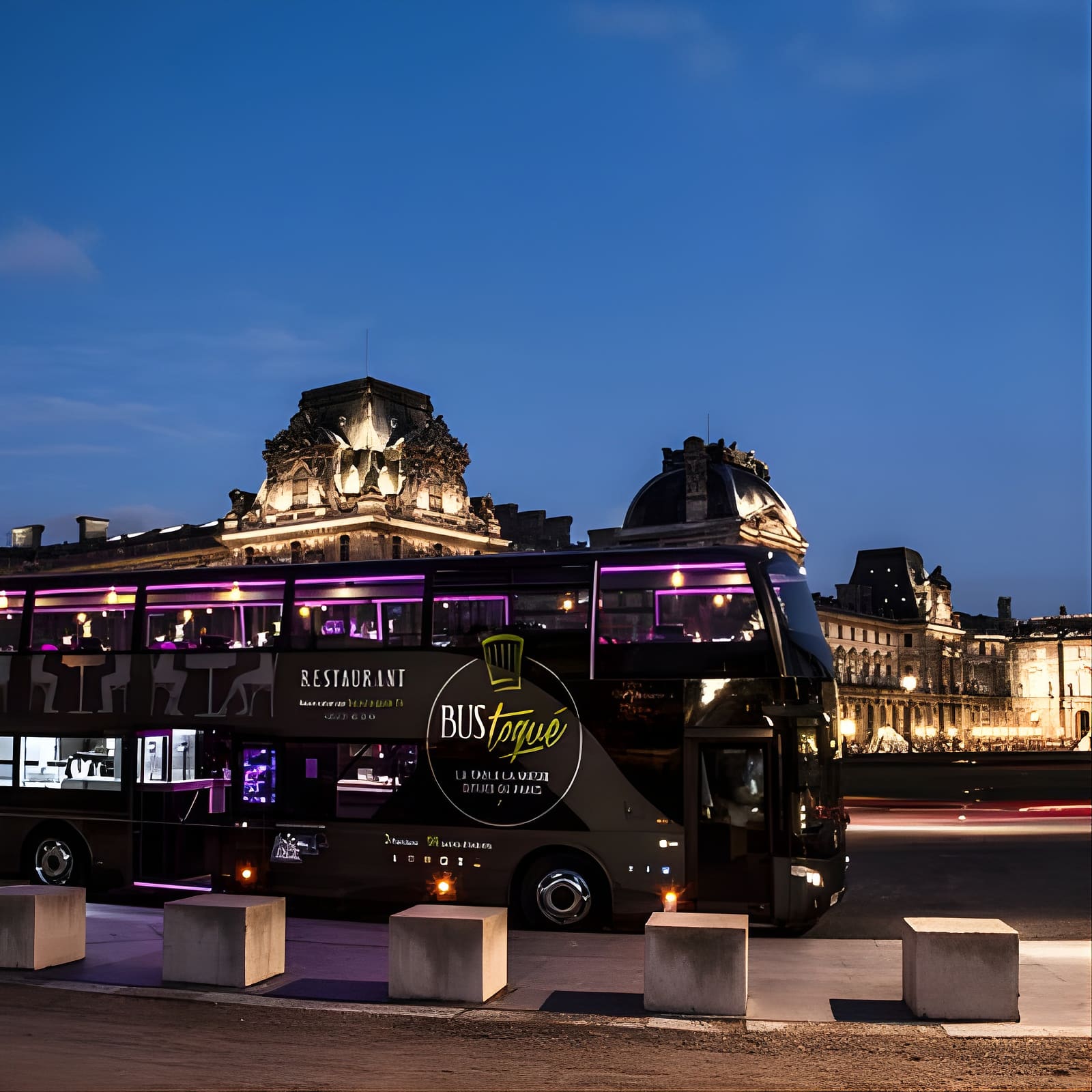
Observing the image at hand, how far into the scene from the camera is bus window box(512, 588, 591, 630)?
1530 cm

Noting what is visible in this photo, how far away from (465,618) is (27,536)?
117 meters

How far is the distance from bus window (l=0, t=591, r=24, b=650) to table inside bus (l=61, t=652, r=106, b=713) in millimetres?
957

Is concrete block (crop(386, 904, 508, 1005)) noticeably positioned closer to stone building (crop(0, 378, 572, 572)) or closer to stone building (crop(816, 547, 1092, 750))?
stone building (crop(0, 378, 572, 572))

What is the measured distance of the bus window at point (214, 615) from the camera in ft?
54.6

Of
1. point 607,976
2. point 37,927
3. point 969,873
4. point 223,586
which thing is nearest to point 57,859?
point 223,586

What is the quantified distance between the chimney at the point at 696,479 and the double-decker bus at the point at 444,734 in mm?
79998

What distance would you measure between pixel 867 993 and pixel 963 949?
1.40m

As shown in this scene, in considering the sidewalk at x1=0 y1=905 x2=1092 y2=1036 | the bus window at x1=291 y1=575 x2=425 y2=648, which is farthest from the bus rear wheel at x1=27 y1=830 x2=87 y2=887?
the bus window at x1=291 y1=575 x2=425 y2=648

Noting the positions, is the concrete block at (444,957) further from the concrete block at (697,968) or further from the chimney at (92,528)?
the chimney at (92,528)

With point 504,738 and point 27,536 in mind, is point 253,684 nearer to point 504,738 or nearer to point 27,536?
point 504,738

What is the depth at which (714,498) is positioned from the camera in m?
95.9

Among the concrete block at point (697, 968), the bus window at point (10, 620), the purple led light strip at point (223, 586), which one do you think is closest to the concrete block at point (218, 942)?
the concrete block at point (697, 968)

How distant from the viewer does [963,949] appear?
1088 centimetres

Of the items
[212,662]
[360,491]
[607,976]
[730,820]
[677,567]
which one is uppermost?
[360,491]
